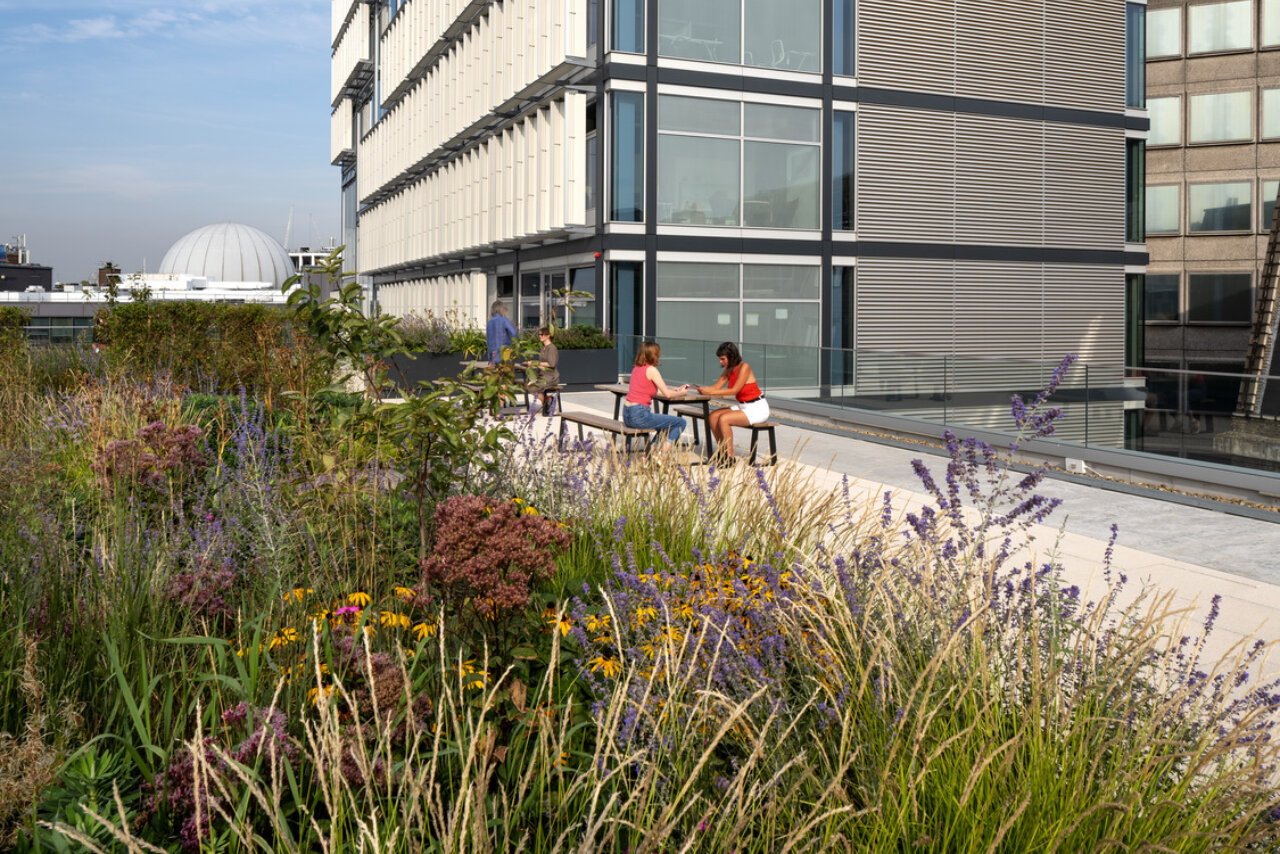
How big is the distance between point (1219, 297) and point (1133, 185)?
1881 cm

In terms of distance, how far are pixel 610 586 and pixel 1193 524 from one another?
682cm

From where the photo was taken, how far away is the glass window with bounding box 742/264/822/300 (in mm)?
26078

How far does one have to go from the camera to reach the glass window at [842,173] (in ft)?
87.4

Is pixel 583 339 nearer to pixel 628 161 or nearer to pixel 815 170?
pixel 628 161

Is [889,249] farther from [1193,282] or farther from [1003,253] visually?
[1193,282]

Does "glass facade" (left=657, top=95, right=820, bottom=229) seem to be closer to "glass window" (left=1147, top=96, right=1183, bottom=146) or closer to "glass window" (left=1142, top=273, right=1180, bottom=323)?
"glass window" (left=1142, top=273, right=1180, bottom=323)

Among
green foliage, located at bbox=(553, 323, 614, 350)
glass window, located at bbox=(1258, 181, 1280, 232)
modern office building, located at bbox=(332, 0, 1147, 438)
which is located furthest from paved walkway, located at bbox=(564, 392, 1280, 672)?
glass window, located at bbox=(1258, 181, 1280, 232)

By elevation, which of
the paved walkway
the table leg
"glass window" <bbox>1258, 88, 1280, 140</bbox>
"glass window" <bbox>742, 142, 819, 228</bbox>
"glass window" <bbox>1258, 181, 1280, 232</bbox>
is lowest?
the paved walkway

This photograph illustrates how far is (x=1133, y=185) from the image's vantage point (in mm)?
31125

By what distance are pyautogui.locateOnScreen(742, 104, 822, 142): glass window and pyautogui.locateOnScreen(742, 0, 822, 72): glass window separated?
99 centimetres

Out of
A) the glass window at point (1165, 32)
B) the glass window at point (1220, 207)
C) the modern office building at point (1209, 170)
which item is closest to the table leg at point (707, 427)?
the modern office building at point (1209, 170)

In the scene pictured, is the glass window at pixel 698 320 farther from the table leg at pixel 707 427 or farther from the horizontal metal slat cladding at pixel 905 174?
the table leg at pixel 707 427

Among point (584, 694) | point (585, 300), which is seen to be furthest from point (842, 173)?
point (584, 694)

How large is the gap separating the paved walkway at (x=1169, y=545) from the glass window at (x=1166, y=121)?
42347 millimetres
